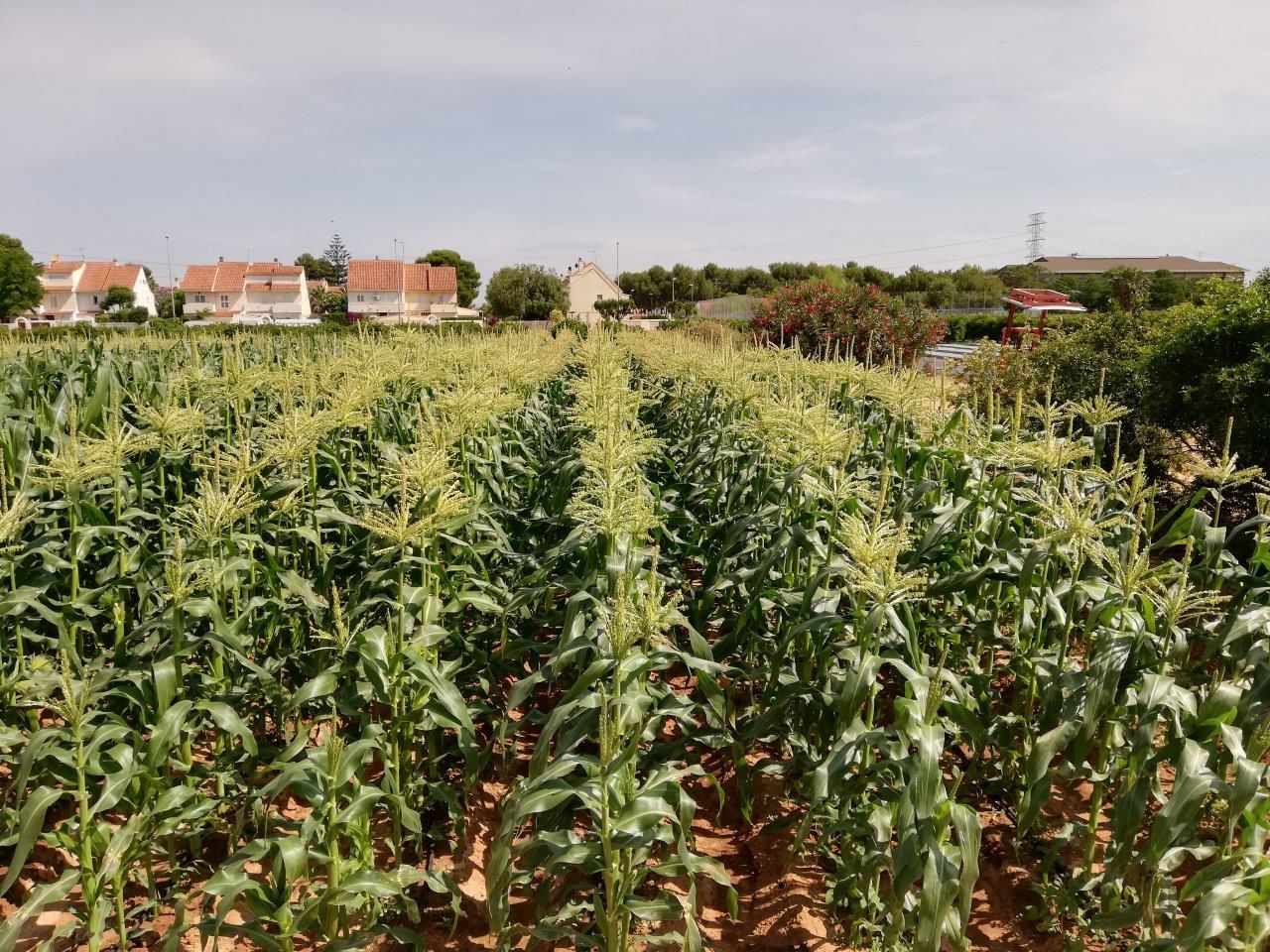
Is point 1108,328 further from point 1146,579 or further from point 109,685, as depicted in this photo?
point 109,685

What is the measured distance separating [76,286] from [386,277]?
40.9 meters

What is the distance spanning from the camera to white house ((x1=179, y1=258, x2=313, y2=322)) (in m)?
92.8

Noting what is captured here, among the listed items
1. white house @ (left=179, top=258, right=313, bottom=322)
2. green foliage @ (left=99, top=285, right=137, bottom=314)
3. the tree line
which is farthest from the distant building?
green foliage @ (left=99, top=285, right=137, bottom=314)

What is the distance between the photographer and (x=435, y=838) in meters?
3.72

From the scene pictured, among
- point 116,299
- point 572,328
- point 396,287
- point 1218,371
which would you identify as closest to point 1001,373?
point 1218,371

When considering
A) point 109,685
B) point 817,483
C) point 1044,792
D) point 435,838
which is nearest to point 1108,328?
point 817,483

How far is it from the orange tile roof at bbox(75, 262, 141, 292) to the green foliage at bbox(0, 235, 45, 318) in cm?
3139

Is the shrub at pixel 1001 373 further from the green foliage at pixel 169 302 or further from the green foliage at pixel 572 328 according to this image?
the green foliage at pixel 169 302

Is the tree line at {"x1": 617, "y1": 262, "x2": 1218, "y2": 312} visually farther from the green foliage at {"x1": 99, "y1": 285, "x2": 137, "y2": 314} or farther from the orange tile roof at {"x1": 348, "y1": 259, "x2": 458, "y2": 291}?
the green foliage at {"x1": 99, "y1": 285, "x2": 137, "y2": 314}

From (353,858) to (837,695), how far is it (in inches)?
86.7

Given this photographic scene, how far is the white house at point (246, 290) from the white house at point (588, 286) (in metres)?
33.6

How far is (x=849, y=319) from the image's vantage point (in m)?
20.7

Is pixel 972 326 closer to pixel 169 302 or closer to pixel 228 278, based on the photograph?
pixel 228 278

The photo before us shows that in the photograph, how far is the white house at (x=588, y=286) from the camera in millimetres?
86062
